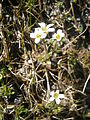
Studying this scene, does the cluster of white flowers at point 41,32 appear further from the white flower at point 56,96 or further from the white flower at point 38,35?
the white flower at point 56,96

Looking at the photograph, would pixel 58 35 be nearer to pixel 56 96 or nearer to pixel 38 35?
pixel 38 35

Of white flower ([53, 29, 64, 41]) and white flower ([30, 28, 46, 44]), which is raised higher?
white flower ([30, 28, 46, 44])

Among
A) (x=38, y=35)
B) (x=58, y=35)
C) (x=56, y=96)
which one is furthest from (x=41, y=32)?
(x=56, y=96)

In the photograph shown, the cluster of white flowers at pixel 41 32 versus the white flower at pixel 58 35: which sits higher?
the cluster of white flowers at pixel 41 32

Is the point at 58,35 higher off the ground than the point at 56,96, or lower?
higher

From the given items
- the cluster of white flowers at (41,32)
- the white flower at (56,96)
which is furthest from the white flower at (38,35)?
the white flower at (56,96)

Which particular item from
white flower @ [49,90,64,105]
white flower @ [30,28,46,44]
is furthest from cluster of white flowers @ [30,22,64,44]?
white flower @ [49,90,64,105]

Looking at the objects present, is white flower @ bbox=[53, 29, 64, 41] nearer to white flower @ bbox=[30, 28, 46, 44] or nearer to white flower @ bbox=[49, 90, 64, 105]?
white flower @ bbox=[30, 28, 46, 44]

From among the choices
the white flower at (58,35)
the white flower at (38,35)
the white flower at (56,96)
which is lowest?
the white flower at (56,96)

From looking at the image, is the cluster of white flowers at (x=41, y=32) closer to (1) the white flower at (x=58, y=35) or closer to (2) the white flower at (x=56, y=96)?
(1) the white flower at (x=58, y=35)

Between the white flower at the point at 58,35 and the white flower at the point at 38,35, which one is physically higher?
the white flower at the point at 38,35

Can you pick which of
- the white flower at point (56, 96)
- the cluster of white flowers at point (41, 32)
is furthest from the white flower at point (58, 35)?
the white flower at point (56, 96)
